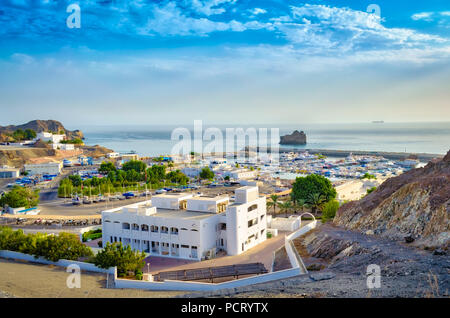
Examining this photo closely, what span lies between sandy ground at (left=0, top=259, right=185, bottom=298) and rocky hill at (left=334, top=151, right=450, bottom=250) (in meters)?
11.1

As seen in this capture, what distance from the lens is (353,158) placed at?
285 ft

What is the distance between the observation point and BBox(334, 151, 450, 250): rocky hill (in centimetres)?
1673

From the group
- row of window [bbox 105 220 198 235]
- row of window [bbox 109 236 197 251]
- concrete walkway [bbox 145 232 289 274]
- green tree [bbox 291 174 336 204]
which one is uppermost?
green tree [bbox 291 174 336 204]

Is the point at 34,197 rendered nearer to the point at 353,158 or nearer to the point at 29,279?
the point at 29,279

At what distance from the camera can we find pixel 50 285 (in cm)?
1700

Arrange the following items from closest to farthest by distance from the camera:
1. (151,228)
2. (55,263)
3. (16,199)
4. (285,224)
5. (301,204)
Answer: (55,263), (151,228), (285,224), (301,204), (16,199)

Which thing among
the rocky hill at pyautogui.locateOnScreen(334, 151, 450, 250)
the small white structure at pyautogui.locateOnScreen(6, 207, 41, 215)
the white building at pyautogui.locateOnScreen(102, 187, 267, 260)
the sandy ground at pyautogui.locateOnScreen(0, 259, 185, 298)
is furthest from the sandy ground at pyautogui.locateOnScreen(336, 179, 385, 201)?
the small white structure at pyautogui.locateOnScreen(6, 207, 41, 215)

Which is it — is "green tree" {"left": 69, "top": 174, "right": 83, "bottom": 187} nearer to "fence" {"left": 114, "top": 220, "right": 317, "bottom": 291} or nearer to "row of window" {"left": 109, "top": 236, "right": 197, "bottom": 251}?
"row of window" {"left": 109, "top": 236, "right": 197, "bottom": 251}

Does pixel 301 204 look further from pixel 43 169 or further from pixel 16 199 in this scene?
pixel 43 169

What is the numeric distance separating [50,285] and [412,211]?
57.7 feet

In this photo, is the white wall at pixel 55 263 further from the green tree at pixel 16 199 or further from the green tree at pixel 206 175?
the green tree at pixel 206 175

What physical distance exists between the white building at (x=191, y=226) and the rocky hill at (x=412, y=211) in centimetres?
605

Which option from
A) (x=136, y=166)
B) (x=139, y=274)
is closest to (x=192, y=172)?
(x=136, y=166)

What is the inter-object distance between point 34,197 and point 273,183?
32194 mm
